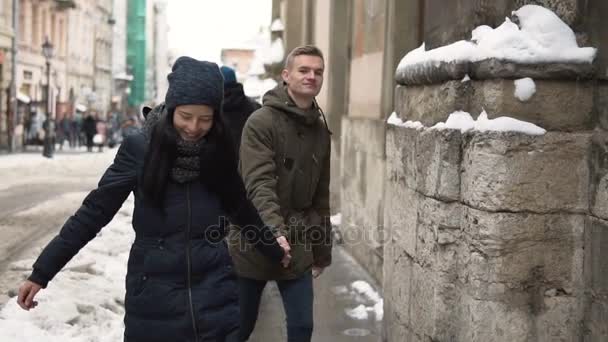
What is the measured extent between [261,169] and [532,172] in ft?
4.44

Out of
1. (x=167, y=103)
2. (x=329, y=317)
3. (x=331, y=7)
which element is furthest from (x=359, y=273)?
(x=167, y=103)

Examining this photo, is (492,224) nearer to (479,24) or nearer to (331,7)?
(479,24)

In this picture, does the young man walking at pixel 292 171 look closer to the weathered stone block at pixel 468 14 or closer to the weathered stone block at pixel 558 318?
the weathered stone block at pixel 468 14

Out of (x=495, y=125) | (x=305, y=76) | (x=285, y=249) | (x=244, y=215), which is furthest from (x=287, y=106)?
(x=495, y=125)

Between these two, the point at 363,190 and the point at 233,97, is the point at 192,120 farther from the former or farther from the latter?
the point at 363,190

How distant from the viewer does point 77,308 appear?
6.31m

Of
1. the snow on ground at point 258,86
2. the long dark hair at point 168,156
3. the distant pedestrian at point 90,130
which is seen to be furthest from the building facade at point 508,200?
the distant pedestrian at point 90,130

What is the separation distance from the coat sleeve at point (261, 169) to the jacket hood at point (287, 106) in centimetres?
8

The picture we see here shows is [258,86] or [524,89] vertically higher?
[258,86]

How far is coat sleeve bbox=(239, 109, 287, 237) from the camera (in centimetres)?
417

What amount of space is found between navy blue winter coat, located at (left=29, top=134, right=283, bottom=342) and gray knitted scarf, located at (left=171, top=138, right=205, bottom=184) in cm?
4

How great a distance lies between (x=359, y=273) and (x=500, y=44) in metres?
4.84

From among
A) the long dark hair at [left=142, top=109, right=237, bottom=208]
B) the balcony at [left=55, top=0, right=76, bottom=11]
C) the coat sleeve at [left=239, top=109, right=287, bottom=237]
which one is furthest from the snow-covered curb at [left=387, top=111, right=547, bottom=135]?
the balcony at [left=55, top=0, right=76, bottom=11]

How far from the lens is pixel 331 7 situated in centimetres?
1149
